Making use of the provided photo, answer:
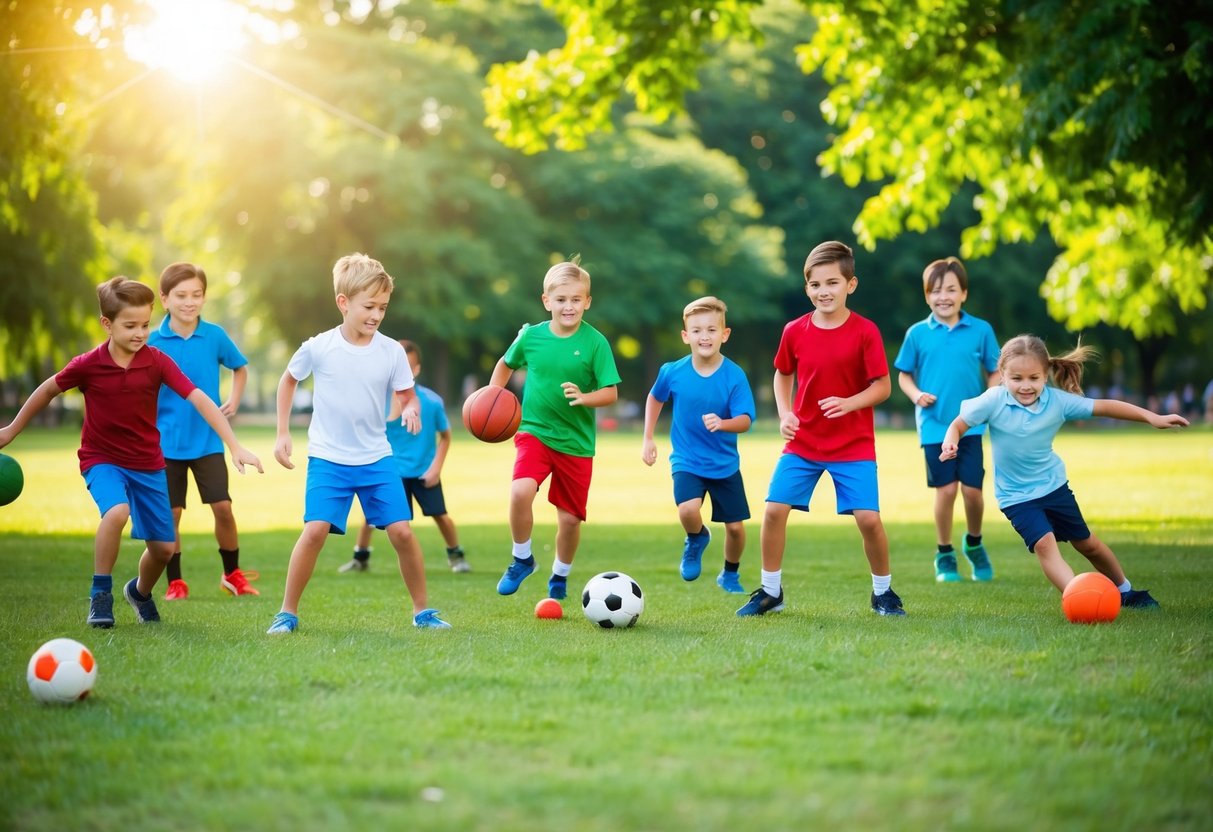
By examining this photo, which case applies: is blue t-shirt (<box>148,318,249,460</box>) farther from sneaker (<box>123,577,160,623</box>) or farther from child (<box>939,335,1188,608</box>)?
child (<box>939,335,1188,608</box>)

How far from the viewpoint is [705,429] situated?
10172 millimetres

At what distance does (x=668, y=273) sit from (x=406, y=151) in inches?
429

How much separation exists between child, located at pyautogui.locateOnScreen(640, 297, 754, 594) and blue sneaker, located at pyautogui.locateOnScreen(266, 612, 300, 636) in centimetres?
300

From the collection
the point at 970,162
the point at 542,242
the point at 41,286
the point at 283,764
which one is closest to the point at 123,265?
the point at 41,286

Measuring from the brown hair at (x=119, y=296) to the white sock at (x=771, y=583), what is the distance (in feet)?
13.2

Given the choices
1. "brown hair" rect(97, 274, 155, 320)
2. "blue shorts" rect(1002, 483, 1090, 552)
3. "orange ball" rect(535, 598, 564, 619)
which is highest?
"brown hair" rect(97, 274, 155, 320)

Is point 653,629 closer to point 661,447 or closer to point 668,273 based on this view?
point 661,447

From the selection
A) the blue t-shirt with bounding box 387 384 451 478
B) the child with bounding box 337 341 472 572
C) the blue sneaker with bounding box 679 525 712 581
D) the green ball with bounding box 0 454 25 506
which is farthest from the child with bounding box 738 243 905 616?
the green ball with bounding box 0 454 25 506

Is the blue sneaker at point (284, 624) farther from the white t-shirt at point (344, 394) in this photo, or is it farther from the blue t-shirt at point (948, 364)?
the blue t-shirt at point (948, 364)

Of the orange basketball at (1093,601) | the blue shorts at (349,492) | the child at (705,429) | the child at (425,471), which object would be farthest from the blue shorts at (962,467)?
the blue shorts at (349,492)

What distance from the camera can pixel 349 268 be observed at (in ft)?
25.1

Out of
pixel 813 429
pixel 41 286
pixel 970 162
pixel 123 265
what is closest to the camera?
pixel 813 429

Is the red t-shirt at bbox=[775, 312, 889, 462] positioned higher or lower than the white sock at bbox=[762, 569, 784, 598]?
higher

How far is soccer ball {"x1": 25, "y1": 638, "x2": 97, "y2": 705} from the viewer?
216 inches
